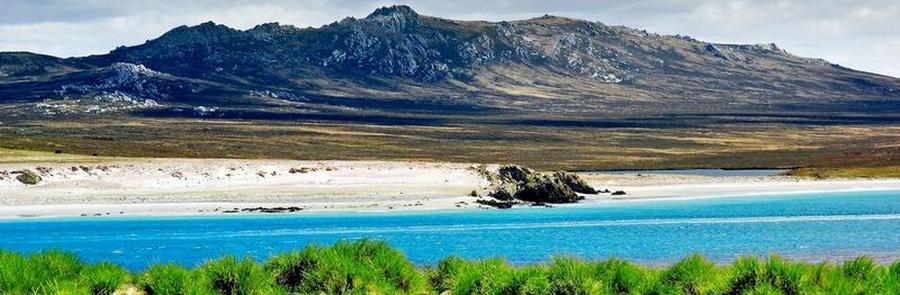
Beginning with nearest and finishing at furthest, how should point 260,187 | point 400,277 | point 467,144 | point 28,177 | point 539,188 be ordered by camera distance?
point 400,277 → point 539,188 → point 28,177 → point 260,187 → point 467,144

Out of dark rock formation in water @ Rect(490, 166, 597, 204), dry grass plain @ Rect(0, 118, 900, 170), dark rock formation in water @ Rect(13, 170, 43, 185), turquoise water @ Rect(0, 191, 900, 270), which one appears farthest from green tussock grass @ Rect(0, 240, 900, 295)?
dry grass plain @ Rect(0, 118, 900, 170)

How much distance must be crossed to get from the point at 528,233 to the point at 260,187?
30.2 metres

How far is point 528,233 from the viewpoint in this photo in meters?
47.3

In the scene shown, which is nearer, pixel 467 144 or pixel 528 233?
pixel 528 233

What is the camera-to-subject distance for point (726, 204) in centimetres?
6700

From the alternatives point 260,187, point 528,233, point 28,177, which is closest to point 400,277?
point 528,233

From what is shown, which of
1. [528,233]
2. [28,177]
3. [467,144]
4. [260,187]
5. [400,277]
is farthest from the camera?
[467,144]

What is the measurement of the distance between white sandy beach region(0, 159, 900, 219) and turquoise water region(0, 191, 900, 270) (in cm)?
473

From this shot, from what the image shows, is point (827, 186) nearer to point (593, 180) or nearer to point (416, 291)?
point (593, 180)

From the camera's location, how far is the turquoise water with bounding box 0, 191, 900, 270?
1491 inches

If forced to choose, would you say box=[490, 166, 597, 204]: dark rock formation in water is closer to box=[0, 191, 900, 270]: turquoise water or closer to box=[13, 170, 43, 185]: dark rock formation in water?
box=[0, 191, 900, 270]: turquoise water

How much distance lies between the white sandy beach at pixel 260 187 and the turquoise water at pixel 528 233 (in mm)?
4730

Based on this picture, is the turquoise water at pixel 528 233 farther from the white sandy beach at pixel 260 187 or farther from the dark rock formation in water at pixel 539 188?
the white sandy beach at pixel 260 187

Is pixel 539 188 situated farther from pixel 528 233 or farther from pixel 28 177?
pixel 28 177
